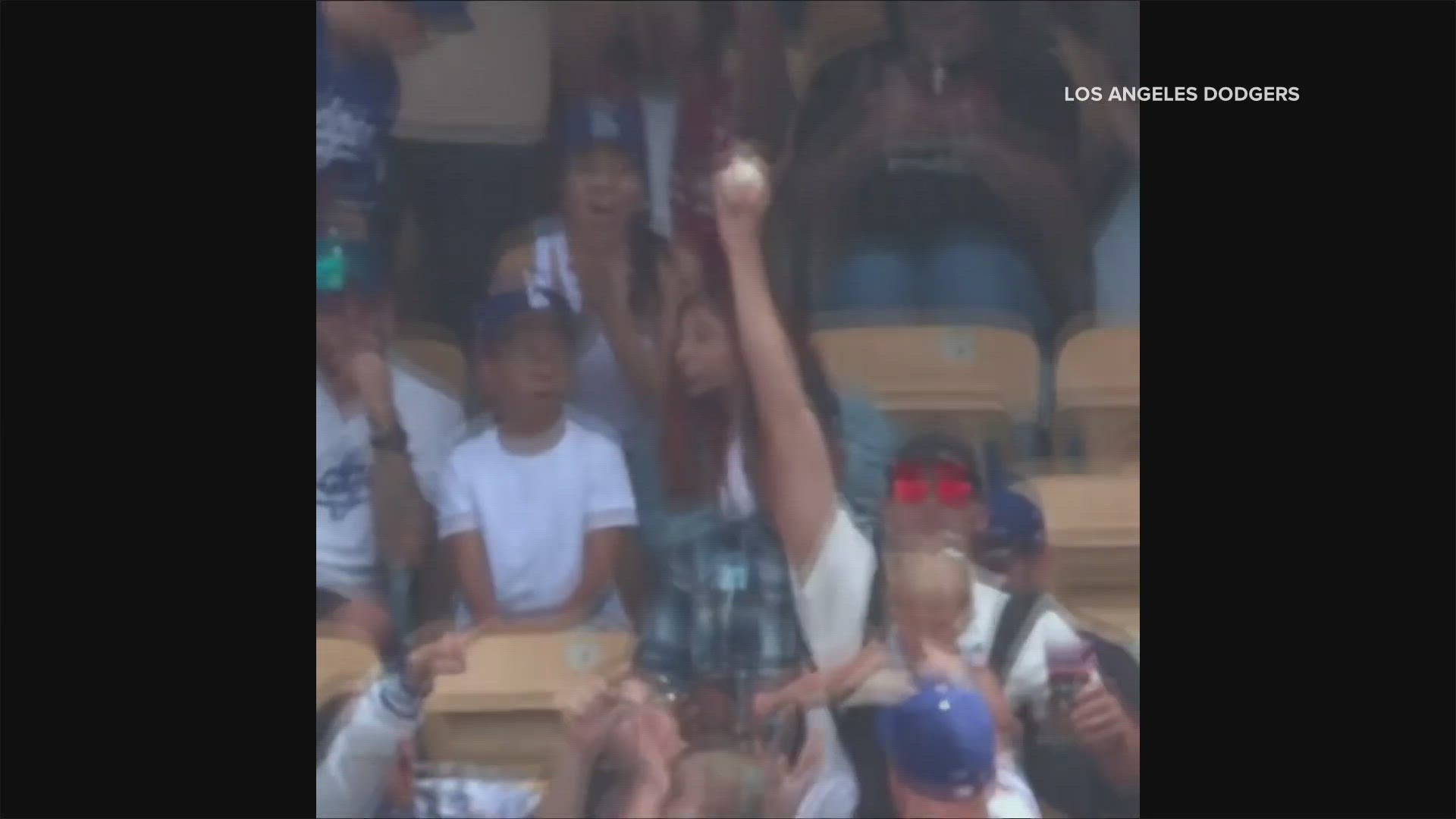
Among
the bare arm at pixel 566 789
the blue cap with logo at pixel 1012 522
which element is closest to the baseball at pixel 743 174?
the blue cap with logo at pixel 1012 522

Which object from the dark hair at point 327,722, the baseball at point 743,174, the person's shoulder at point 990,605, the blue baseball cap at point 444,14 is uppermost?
the blue baseball cap at point 444,14

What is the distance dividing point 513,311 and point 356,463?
453 millimetres

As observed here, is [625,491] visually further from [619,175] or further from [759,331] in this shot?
[619,175]

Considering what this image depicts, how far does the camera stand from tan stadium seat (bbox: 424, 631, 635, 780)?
9.04 feet

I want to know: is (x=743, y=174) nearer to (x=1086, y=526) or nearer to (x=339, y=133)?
(x=339, y=133)

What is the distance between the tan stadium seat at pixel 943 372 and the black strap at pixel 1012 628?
339 millimetres

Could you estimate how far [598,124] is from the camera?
280 cm

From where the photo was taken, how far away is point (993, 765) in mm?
2754

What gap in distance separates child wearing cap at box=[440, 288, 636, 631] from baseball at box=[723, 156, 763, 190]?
17.2 inches

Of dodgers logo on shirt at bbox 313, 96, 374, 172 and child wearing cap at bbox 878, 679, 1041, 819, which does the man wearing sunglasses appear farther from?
dodgers logo on shirt at bbox 313, 96, 374, 172

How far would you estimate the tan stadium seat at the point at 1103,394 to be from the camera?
2.77m

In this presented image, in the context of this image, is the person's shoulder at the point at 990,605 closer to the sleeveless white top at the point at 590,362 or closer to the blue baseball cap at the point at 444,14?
the sleeveless white top at the point at 590,362

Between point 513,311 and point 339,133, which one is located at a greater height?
point 339,133

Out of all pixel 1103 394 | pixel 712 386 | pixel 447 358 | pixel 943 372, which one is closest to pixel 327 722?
pixel 447 358
